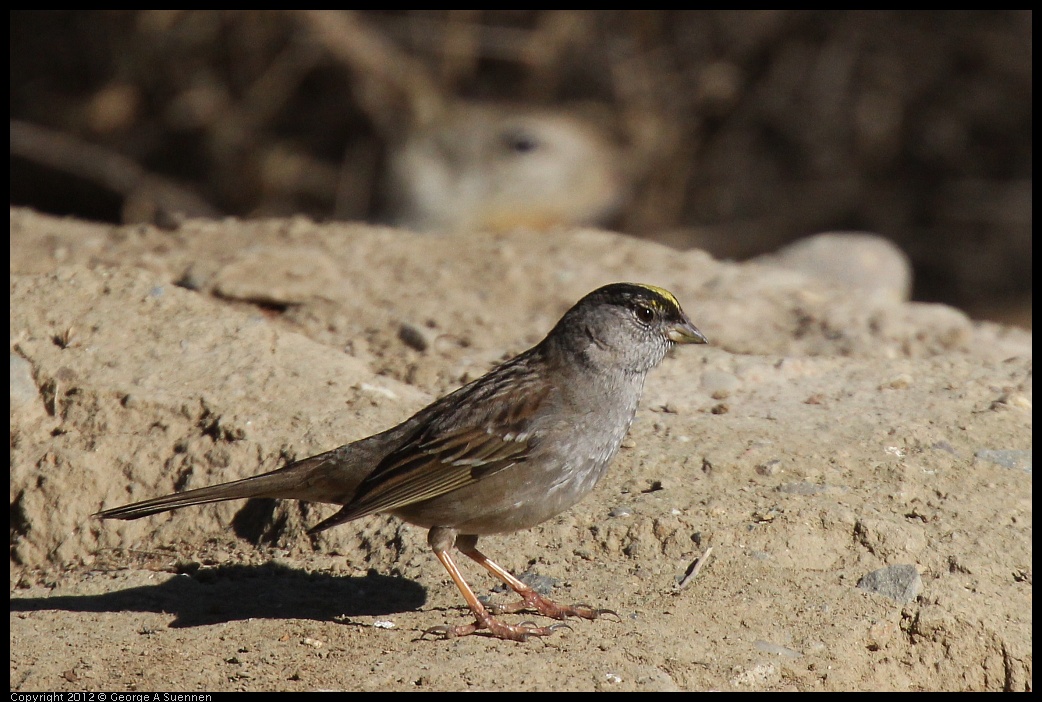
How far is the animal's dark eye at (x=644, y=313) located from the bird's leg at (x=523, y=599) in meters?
1.15

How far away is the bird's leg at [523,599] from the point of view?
457 centimetres

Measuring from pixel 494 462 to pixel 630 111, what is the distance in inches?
383

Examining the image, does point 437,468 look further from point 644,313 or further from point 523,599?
point 644,313

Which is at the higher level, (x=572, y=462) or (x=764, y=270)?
(x=764, y=270)

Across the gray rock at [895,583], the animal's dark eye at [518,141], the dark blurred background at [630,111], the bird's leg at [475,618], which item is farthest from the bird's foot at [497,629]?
the animal's dark eye at [518,141]

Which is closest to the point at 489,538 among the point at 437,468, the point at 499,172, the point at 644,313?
the point at 437,468

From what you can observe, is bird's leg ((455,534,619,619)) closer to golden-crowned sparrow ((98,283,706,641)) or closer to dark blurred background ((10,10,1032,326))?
golden-crowned sparrow ((98,283,706,641))

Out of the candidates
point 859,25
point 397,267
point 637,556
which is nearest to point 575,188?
point 859,25

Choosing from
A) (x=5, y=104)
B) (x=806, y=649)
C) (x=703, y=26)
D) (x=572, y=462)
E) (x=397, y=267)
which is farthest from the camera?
(x=703, y=26)

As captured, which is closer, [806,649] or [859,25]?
[806,649]

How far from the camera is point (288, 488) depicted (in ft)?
15.6

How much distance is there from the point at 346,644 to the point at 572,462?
108 cm
